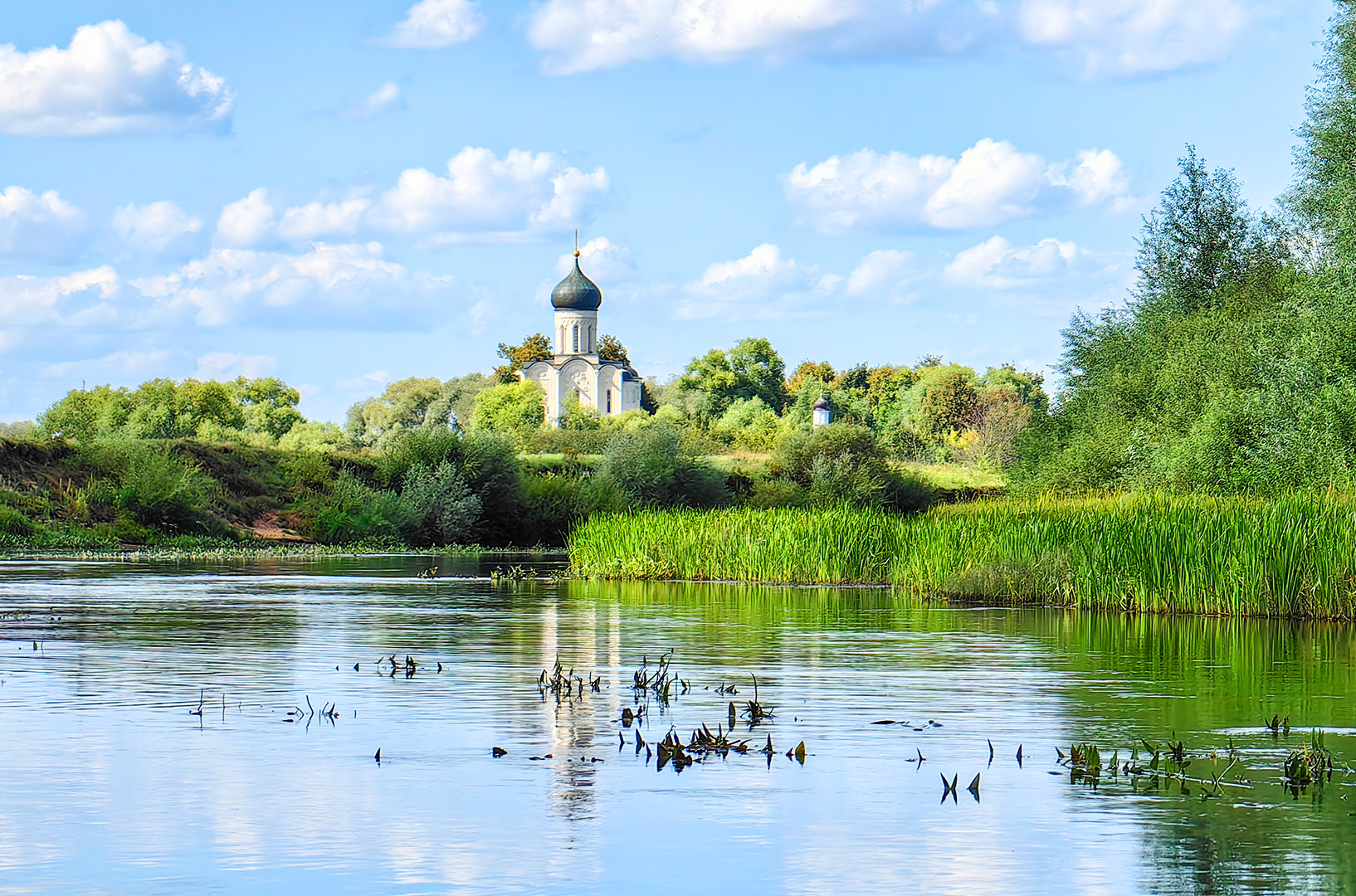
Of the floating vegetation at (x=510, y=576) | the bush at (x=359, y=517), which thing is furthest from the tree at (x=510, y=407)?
the floating vegetation at (x=510, y=576)

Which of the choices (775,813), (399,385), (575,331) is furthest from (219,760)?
(399,385)

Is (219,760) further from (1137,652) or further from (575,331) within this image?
(575,331)

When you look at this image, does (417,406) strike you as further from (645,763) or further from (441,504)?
(645,763)

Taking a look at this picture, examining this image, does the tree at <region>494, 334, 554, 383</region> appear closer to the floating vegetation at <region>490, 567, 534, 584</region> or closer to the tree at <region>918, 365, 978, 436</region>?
the tree at <region>918, 365, 978, 436</region>

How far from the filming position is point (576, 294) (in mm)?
132500

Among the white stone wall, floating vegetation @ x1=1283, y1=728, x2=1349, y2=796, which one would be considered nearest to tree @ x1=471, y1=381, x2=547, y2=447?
the white stone wall

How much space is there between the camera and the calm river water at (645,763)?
859 centimetres

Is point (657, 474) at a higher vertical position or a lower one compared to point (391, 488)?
higher

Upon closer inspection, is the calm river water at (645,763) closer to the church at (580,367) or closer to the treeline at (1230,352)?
the treeline at (1230,352)

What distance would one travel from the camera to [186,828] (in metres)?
9.48

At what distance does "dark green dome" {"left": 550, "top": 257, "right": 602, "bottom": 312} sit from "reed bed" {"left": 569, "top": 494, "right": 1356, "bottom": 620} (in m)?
93.4

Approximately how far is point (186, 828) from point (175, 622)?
588 inches

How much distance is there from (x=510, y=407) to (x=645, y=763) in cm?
10215

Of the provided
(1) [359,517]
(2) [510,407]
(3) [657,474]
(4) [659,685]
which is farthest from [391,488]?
(2) [510,407]
